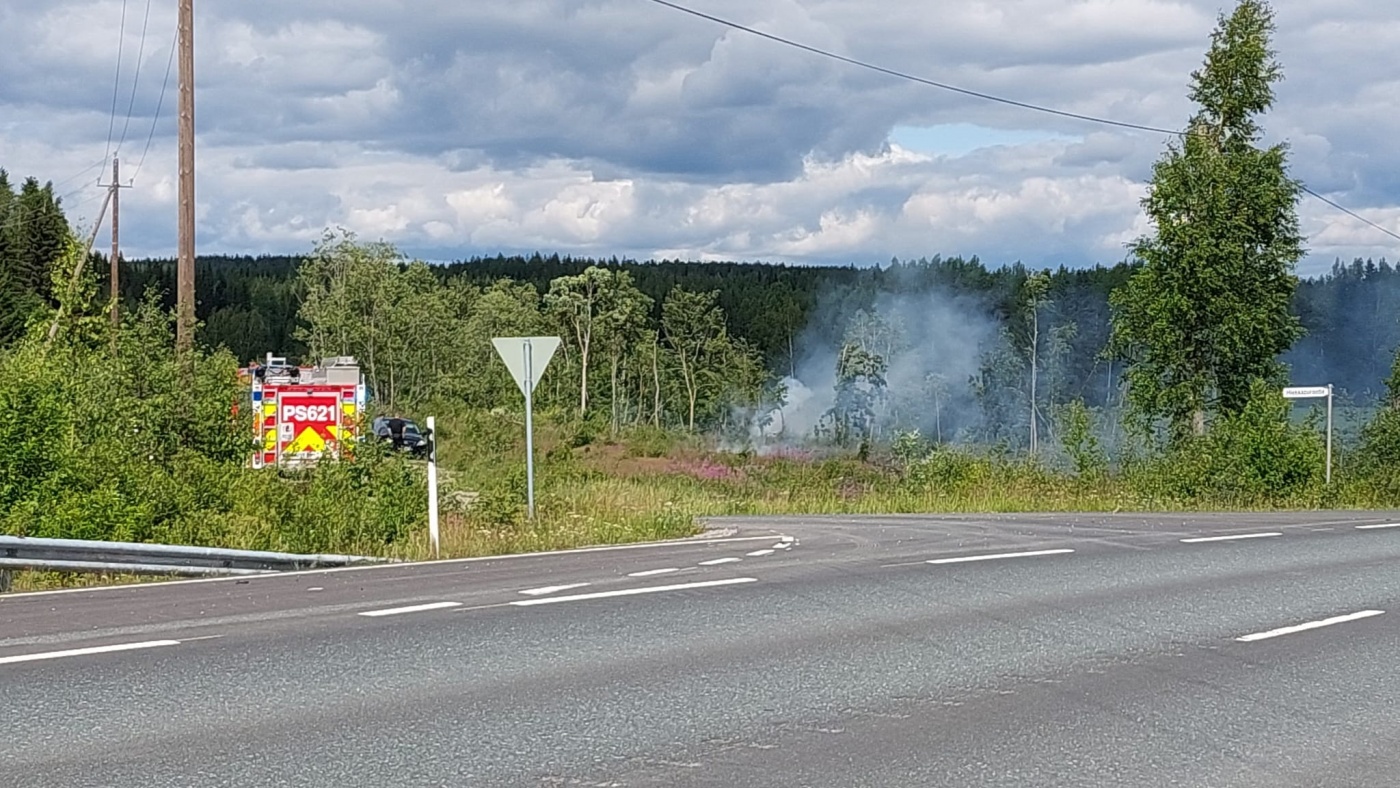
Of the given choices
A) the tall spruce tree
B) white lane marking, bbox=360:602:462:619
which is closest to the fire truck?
white lane marking, bbox=360:602:462:619

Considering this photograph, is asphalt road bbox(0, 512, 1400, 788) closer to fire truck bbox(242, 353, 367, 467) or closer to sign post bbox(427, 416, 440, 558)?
sign post bbox(427, 416, 440, 558)

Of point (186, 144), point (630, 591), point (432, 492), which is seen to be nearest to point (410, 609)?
point (630, 591)

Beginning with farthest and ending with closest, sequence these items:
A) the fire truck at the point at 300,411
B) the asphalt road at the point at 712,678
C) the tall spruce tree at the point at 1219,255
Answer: the tall spruce tree at the point at 1219,255 < the fire truck at the point at 300,411 < the asphalt road at the point at 712,678

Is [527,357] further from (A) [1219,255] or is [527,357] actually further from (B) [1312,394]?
(A) [1219,255]

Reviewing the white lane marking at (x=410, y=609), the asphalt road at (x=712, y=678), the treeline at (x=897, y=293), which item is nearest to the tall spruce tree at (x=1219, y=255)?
the asphalt road at (x=712, y=678)

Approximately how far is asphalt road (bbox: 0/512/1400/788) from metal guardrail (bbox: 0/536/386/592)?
0.66 meters

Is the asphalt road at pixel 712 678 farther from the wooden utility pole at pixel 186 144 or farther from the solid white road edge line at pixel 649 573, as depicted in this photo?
the wooden utility pole at pixel 186 144

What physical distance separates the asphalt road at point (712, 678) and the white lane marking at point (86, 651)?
0.04 meters

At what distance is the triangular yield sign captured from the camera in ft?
65.5

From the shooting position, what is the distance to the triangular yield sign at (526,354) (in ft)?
65.5

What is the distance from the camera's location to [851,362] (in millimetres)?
96375

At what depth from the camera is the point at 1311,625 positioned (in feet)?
38.5

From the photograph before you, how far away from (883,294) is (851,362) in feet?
76.8

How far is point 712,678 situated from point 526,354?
1138 cm
